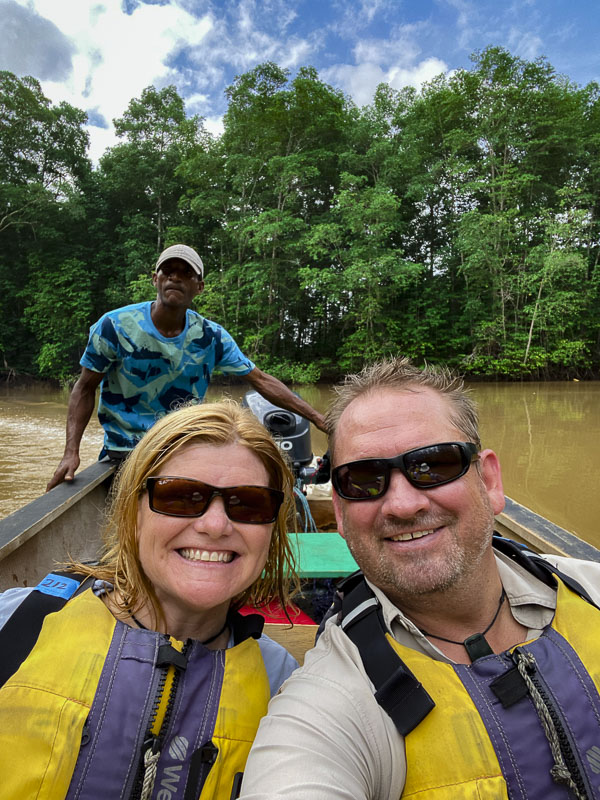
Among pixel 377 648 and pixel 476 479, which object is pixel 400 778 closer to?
pixel 377 648

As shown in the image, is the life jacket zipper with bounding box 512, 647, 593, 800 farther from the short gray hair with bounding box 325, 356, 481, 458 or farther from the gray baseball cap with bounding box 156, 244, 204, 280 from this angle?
the gray baseball cap with bounding box 156, 244, 204, 280

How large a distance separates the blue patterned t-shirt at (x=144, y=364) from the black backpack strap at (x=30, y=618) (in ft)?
5.30

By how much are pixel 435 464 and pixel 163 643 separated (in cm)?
66

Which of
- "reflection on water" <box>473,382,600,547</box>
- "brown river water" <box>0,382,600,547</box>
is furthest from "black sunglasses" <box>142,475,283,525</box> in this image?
"reflection on water" <box>473,382,600,547</box>

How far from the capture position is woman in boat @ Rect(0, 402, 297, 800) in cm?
79

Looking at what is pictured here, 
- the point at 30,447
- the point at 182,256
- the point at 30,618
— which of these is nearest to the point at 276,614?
the point at 30,618

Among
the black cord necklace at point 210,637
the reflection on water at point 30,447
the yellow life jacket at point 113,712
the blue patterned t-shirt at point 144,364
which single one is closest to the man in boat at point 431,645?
the yellow life jacket at point 113,712

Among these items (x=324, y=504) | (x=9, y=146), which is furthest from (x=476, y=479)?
(x=9, y=146)

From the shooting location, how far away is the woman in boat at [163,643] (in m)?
0.79

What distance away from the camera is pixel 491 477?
1.13 metres

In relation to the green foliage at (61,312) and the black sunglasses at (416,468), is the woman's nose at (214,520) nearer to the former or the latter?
the black sunglasses at (416,468)

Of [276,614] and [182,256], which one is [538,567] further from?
[182,256]

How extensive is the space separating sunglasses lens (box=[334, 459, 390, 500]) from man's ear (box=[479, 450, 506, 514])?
0.27 metres

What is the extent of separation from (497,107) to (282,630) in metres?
23.2
